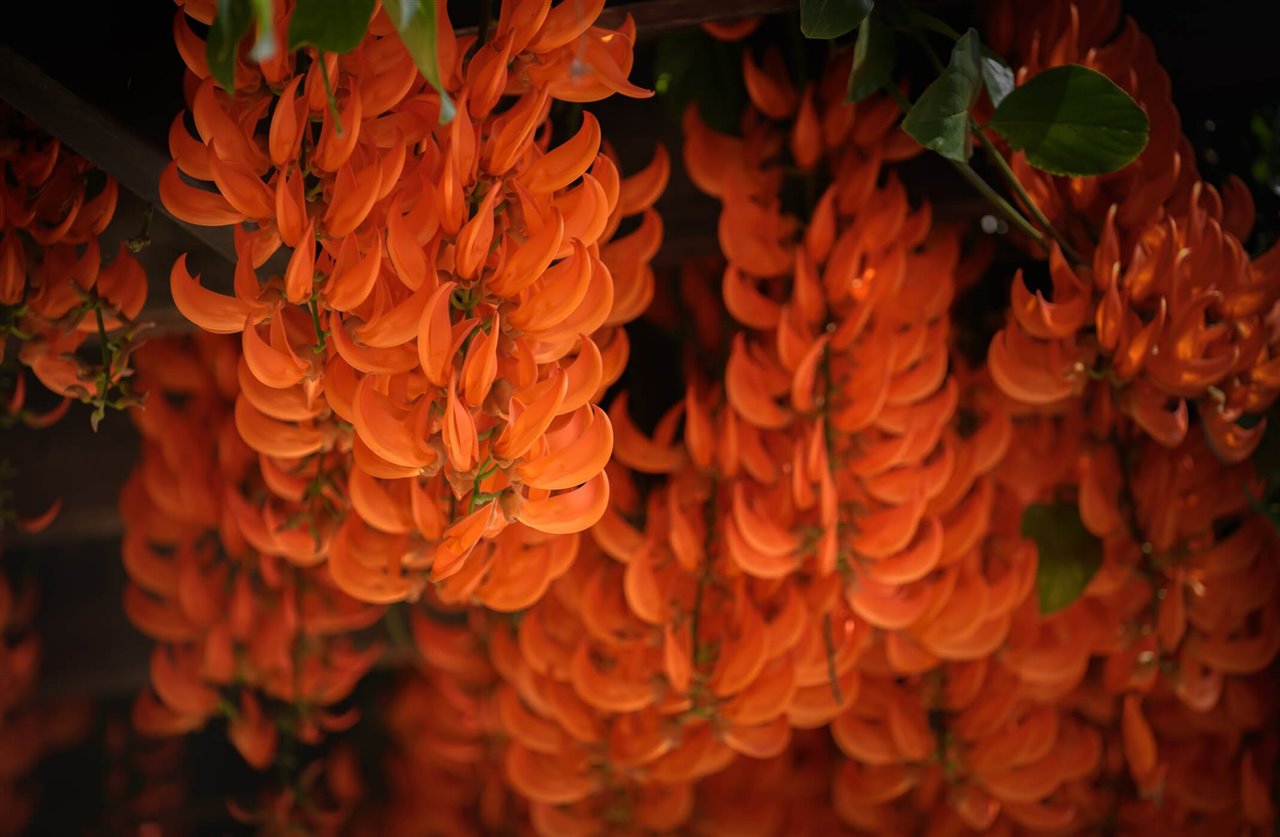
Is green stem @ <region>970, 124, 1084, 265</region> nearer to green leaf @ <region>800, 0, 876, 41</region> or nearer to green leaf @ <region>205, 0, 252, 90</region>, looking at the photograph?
green leaf @ <region>800, 0, 876, 41</region>

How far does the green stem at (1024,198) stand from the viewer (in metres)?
1.07

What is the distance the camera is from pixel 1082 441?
4.42 feet

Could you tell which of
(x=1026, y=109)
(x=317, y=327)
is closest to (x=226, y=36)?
(x=317, y=327)

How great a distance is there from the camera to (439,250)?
3.07ft

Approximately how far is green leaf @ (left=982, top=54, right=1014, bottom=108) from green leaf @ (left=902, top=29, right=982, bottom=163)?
30mm

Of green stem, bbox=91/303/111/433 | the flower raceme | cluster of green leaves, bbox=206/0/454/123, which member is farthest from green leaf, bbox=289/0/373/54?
green stem, bbox=91/303/111/433

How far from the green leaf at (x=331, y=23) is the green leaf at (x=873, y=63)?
44 cm

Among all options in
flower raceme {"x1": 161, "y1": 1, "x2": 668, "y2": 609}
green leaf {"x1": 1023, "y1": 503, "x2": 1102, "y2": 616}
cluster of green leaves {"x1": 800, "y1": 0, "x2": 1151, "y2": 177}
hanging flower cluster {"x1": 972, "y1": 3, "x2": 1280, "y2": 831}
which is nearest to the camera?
flower raceme {"x1": 161, "y1": 1, "x2": 668, "y2": 609}

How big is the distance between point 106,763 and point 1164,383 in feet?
5.81

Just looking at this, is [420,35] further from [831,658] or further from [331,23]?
[831,658]

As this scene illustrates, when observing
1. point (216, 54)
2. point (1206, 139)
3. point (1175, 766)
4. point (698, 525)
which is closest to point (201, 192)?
point (216, 54)

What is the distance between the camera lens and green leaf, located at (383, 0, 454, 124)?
0.69 meters

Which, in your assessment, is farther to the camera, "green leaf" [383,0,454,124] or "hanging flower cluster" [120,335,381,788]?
"hanging flower cluster" [120,335,381,788]

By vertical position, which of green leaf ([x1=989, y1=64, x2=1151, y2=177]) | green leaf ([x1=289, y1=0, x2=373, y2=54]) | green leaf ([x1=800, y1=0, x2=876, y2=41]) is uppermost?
green leaf ([x1=289, y1=0, x2=373, y2=54])
